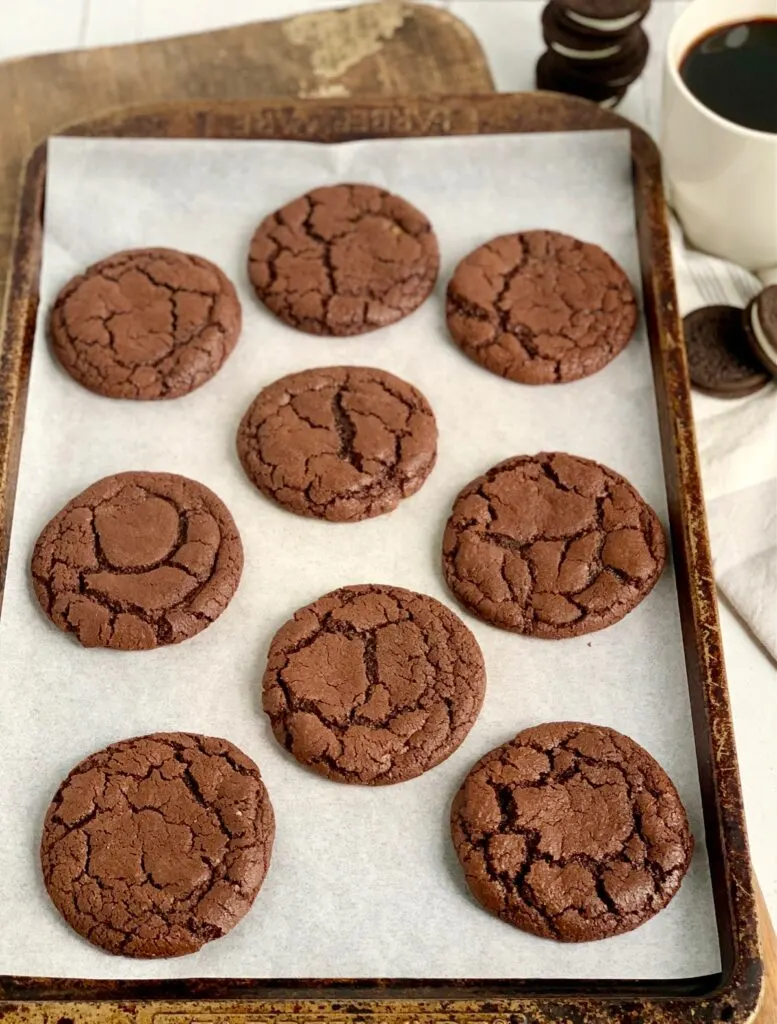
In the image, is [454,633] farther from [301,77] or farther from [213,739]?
[301,77]

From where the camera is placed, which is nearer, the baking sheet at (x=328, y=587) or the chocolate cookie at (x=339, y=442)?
the baking sheet at (x=328, y=587)

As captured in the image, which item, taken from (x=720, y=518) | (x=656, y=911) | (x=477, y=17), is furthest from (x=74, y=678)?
(x=477, y=17)

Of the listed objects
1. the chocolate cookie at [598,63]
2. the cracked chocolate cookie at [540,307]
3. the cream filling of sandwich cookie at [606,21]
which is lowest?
the cracked chocolate cookie at [540,307]

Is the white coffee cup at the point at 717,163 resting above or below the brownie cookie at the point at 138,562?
above

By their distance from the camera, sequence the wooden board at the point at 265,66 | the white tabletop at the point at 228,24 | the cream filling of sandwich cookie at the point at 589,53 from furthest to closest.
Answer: the white tabletop at the point at 228,24 → the wooden board at the point at 265,66 → the cream filling of sandwich cookie at the point at 589,53

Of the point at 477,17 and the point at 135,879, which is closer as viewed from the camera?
the point at 135,879

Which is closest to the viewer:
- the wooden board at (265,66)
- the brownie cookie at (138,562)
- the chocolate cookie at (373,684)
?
the chocolate cookie at (373,684)

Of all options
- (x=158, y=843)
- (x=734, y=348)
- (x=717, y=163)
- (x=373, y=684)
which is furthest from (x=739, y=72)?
(x=158, y=843)

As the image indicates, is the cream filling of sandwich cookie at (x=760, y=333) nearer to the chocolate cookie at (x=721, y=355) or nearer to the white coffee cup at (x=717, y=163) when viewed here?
the chocolate cookie at (x=721, y=355)

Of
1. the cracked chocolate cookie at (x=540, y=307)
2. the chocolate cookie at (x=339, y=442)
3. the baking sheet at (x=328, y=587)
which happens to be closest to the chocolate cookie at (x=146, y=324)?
the baking sheet at (x=328, y=587)
